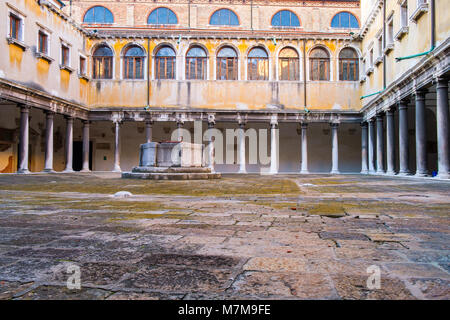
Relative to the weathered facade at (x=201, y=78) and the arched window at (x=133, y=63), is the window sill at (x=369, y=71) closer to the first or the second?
the weathered facade at (x=201, y=78)

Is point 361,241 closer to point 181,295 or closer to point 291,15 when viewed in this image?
point 181,295

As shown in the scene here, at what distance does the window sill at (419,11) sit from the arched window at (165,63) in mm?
13177

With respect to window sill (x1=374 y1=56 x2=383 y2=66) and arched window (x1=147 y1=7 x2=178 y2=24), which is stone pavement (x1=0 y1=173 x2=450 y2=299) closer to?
window sill (x1=374 y1=56 x2=383 y2=66)

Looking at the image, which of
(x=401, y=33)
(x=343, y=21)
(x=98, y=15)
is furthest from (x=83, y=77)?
(x=343, y=21)

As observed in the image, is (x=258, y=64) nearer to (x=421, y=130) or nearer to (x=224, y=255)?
(x=421, y=130)

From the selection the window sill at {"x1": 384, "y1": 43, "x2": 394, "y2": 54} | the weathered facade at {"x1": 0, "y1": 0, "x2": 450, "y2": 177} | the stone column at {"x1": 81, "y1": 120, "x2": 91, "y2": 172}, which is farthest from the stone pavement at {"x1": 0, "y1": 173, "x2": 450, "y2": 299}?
the stone column at {"x1": 81, "y1": 120, "x2": 91, "y2": 172}

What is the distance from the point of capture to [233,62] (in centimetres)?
2131

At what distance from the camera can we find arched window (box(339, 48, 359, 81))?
21.1m

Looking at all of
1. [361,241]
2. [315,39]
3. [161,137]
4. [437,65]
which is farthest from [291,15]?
[361,241]

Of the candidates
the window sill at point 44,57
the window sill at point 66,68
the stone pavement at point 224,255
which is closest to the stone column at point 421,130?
the stone pavement at point 224,255

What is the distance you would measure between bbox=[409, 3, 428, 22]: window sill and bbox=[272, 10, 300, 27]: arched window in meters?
13.8

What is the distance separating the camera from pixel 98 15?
25.1m

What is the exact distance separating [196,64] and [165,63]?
1.90 metres

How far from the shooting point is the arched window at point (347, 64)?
21141mm
